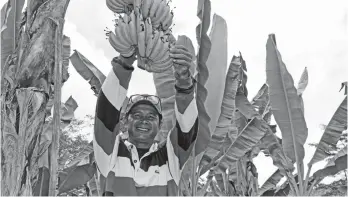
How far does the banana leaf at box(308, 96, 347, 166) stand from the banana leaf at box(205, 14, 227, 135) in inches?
59.3

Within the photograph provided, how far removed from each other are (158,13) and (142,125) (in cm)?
51

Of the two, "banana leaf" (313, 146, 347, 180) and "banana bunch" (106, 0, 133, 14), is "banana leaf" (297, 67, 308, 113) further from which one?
"banana bunch" (106, 0, 133, 14)

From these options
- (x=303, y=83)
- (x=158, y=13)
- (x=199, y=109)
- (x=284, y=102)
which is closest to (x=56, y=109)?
(x=158, y=13)

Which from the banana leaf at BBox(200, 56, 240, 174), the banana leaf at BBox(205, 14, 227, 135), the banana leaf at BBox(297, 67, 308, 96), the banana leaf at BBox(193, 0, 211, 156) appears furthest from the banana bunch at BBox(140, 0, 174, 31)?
the banana leaf at BBox(297, 67, 308, 96)

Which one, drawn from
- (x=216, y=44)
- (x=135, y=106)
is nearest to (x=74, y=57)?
(x=216, y=44)

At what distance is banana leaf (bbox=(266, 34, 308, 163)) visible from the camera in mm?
4703

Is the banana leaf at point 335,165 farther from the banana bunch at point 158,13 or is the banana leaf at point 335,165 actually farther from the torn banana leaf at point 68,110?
the banana bunch at point 158,13

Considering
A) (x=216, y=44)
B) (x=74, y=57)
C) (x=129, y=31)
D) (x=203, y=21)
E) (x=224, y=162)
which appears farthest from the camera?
(x=74, y=57)

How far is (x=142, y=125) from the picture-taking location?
1779mm

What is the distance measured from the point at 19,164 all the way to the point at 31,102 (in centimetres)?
27

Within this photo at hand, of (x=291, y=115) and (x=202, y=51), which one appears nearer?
(x=202, y=51)

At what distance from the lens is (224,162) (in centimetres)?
496

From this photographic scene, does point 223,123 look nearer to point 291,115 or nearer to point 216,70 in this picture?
point 216,70

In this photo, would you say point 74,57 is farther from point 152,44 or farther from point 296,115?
point 152,44
